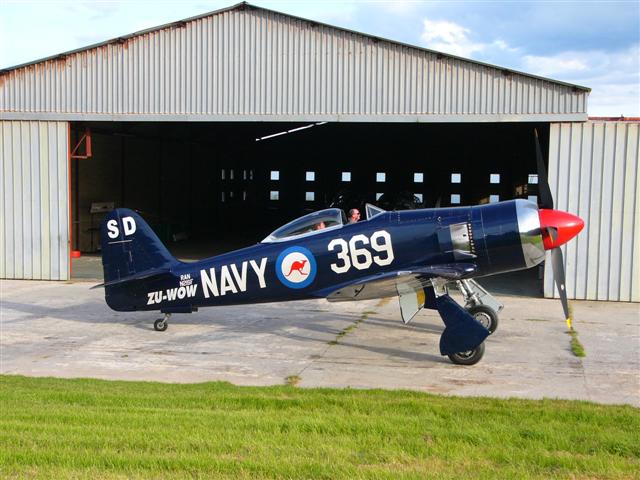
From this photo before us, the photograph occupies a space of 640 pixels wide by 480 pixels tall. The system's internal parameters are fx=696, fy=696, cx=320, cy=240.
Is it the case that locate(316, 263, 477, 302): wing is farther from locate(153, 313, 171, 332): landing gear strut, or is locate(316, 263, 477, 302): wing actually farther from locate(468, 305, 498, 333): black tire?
locate(153, 313, 171, 332): landing gear strut

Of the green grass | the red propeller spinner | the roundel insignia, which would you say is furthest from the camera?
the roundel insignia

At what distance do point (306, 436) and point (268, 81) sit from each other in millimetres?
12172

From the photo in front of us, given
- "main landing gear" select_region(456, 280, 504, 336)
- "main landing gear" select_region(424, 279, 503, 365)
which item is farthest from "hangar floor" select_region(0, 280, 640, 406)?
"main landing gear" select_region(456, 280, 504, 336)

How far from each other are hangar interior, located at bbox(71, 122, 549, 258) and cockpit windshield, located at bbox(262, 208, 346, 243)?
1378 centimetres

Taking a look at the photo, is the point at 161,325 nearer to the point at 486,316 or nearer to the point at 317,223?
the point at 317,223

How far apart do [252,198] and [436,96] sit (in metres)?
27.1

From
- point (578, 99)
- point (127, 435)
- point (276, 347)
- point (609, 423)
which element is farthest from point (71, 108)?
point (609, 423)

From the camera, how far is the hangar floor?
8258 mm

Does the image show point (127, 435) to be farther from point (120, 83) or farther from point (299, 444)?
point (120, 83)

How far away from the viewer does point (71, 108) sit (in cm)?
1727

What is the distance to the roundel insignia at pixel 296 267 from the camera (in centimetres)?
986

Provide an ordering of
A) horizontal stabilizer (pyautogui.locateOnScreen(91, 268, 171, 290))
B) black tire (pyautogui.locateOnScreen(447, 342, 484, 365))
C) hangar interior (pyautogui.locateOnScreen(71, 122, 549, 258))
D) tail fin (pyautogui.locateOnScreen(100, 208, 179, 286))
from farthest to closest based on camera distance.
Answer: hangar interior (pyautogui.locateOnScreen(71, 122, 549, 258)) < tail fin (pyautogui.locateOnScreen(100, 208, 179, 286)) < horizontal stabilizer (pyautogui.locateOnScreen(91, 268, 171, 290)) < black tire (pyautogui.locateOnScreen(447, 342, 484, 365))

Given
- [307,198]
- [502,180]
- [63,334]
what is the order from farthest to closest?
1. [307,198]
2. [502,180]
3. [63,334]

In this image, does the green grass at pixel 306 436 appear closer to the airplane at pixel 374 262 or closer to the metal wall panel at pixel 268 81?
the airplane at pixel 374 262
